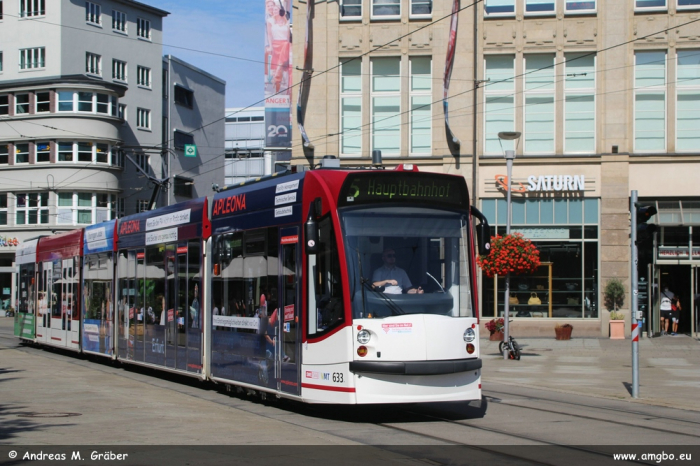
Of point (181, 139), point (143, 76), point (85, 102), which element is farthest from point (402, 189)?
point (181, 139)

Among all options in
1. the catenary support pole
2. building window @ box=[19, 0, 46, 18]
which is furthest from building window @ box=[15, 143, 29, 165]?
the catenary support pole

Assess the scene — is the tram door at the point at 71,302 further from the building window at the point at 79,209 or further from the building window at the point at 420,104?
the building window at the point at 79,209

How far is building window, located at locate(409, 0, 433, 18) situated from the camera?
109 ft

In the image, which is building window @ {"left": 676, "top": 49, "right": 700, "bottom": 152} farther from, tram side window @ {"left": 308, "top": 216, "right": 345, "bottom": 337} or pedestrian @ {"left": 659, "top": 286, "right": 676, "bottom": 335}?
tram side window @ {"left": 308, "top": 216, "right": 345, "bottom": 337}

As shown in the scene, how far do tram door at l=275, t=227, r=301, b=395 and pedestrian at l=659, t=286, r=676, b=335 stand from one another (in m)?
22.3

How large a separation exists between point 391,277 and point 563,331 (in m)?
20.4

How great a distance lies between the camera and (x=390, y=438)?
1013 centimetres

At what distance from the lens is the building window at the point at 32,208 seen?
2189 inches

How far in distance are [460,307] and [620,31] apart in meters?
22.8

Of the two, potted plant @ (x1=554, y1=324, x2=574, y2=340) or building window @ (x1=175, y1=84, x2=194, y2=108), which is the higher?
building window @ (x1=175, y1=84, x2=194, y2=108)

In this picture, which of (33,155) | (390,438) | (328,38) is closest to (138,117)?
(33,155)

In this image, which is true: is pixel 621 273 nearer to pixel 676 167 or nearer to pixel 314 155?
pixel 676 167

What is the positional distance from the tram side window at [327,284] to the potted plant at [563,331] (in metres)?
20.2

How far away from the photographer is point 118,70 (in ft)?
203
